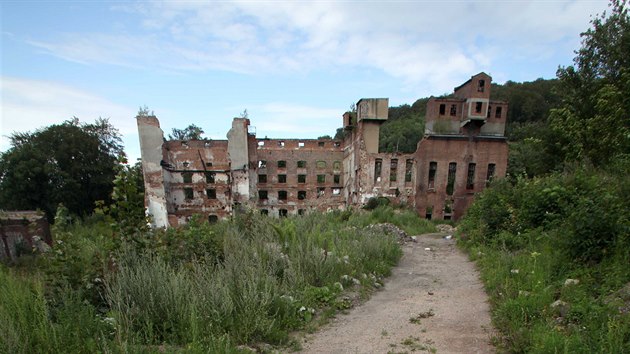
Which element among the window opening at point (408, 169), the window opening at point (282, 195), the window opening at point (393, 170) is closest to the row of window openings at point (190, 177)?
the window opening at point (282, 195)

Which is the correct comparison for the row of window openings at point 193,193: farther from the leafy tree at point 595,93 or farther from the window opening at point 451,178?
the leafy tree at point 595,93

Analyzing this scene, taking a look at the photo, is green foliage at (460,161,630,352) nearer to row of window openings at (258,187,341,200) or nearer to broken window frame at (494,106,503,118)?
broken window frame at (494,106,503,118)

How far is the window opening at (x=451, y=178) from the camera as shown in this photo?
76.2 feet

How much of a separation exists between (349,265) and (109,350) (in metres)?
4.83

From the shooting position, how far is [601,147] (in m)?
9.32

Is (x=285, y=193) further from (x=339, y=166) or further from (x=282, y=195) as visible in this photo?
(x=339, y=166)

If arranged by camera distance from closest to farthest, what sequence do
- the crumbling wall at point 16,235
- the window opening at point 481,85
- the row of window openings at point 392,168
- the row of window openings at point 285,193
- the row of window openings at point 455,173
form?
the crumbling wall at point 16,235 → the window opening at point 481,85 → the row of window openings at point 455,173 → the row of window openings at point 392,168 → the row of window openings at point 285,193

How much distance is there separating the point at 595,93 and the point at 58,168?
42.5m

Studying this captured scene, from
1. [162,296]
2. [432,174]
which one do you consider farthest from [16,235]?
[432,174]

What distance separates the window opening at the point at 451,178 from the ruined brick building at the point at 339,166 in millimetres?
98

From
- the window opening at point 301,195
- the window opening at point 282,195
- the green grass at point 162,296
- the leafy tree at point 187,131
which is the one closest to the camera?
the green grass at point 162,296

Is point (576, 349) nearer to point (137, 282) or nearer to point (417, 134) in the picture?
point (137, 282)

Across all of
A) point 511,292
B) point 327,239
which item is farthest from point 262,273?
point 511,292

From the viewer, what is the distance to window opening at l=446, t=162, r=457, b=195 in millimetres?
23227
